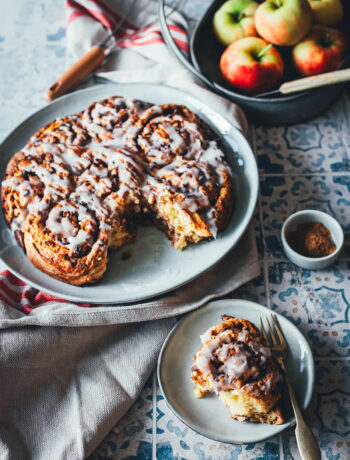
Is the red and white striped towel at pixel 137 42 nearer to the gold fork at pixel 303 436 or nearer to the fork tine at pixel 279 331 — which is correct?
the fork tine at pixel 279 331

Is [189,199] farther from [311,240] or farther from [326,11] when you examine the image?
[326,11]

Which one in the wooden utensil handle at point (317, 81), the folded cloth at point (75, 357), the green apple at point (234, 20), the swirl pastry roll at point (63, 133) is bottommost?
the folded cloth at point (75, 357)

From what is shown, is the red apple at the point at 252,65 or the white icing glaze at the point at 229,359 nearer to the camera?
the white icing glaze at the point at 229,359

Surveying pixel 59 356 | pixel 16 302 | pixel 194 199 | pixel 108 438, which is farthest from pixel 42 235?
pixel 108 438

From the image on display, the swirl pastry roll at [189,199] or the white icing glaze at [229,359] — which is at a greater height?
the swirl pastry roll at [189,199]

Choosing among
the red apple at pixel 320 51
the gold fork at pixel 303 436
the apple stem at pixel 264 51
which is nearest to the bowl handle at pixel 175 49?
the apple stem at pixel 264 51

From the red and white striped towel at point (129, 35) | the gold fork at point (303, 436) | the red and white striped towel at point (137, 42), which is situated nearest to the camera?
the gold fork at point (303, 436)

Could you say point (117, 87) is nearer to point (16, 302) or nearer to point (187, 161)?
point (187, 161)
